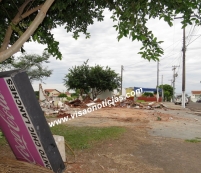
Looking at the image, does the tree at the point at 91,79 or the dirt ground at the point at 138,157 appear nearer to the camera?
the dirt ground at the point at 138,157

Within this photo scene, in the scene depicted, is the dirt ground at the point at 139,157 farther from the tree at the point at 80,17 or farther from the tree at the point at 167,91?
the tree at the point at 167,91

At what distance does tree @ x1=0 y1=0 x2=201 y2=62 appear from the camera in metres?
2.77

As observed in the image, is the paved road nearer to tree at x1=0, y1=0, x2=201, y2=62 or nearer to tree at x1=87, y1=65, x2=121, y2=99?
tree at x1=87, y1=65, x2=121, y2=99

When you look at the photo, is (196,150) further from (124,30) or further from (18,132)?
(18,132)

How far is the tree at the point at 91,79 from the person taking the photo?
107ft

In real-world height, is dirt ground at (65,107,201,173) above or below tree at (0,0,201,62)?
below

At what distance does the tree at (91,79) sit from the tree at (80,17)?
86.8 ft

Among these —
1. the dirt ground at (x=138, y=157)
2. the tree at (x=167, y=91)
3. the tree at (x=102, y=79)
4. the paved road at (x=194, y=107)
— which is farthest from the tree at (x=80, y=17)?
the tree at (x=167, y=91)

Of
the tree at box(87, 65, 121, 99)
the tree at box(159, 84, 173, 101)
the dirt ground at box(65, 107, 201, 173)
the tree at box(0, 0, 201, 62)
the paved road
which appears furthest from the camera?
the tree at box(159, 84, 173, 101)

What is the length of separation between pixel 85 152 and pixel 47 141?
238 centimetres

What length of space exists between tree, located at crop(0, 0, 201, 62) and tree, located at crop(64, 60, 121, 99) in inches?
1042

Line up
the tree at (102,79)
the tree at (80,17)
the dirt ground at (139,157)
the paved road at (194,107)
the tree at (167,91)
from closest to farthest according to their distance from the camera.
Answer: the tree at (80,17)
the dirt ground at (139,157)
the paved road at (194,107)
the tree at (102,79)
the tree at (167,91)

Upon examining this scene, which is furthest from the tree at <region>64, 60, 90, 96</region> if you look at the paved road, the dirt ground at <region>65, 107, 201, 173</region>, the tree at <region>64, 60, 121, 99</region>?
the dirt ground at <region>65, 107, 201, 173</region>

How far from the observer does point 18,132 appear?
327 cm
